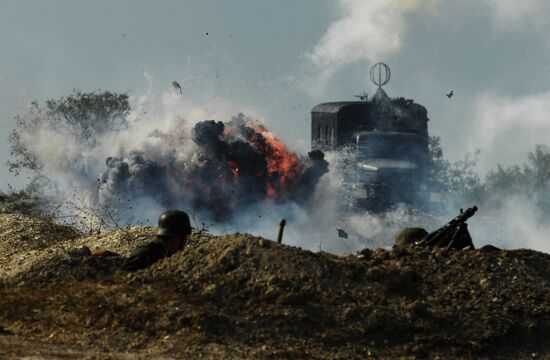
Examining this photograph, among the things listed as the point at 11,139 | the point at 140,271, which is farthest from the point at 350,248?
the point at 140,271

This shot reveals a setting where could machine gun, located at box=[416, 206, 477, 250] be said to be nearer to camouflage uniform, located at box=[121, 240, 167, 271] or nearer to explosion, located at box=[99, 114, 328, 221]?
camouflage uniform, located at box=[121, 240, 167, 271]

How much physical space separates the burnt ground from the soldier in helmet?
65 cm

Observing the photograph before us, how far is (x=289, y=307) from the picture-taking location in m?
12.0

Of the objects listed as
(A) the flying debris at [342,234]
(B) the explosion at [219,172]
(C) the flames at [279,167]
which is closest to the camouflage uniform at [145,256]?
(A) the flying debris at [342,234]

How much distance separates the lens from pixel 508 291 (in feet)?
42.3

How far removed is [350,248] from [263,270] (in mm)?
33742

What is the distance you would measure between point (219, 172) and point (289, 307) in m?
34.6

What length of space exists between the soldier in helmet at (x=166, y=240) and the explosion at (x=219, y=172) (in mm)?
30125

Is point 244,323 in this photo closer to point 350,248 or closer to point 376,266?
point 376,266

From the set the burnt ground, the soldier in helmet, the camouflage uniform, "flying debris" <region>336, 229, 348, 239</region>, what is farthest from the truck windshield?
the burnt ground

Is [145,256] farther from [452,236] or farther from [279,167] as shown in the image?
[279,167]

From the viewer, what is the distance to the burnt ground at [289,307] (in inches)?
450

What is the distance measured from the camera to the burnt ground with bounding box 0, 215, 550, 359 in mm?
11422

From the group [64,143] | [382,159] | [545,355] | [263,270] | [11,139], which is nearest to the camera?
[545,355]
